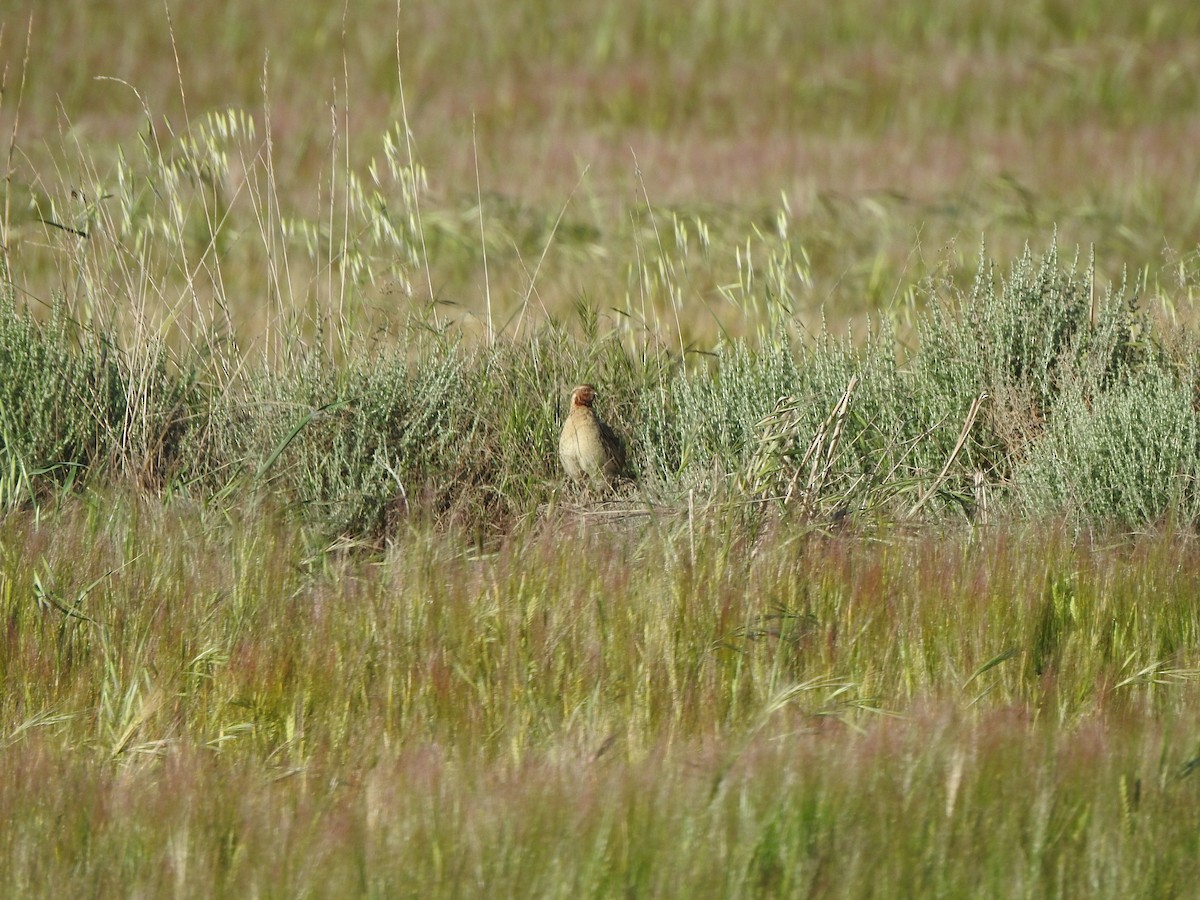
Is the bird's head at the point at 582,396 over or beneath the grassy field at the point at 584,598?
over

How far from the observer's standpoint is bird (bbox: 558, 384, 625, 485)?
14.4 feet

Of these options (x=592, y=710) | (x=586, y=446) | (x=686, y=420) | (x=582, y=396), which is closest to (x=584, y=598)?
(x=592, y=710)

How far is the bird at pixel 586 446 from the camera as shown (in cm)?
439

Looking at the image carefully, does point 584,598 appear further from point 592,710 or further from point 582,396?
point 582,396

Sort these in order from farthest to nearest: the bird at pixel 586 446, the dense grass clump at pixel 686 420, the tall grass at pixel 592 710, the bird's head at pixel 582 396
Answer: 1. the bird's head at pixel 582 396
2. the bird at pixel 586 446
3. the dense grass clump at pixel 686 420
4. the tall grass at pixel 592 710

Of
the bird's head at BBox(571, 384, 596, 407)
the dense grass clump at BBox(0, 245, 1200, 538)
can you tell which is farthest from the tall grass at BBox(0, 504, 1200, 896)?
the bird's head at BBox(571, 384, 596, 407)

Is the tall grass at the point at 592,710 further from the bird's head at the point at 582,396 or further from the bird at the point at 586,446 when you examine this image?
the bird's head at the point at 582,396

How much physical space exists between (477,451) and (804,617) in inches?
56.4

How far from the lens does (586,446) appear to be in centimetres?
438

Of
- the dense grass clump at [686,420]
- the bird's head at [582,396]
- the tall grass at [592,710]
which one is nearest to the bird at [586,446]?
the bird's head at [582,396]

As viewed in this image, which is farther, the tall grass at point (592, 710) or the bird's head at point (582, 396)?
the bird's head at point (582, 396)

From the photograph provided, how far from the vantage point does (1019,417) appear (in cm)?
468

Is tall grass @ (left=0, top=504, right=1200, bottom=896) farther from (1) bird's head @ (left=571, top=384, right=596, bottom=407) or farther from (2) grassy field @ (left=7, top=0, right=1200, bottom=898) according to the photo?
(1) bird's head @ (left=571, top=384, right=596, bottom=407)

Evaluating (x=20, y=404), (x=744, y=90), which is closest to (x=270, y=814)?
(x=20, y=404)
